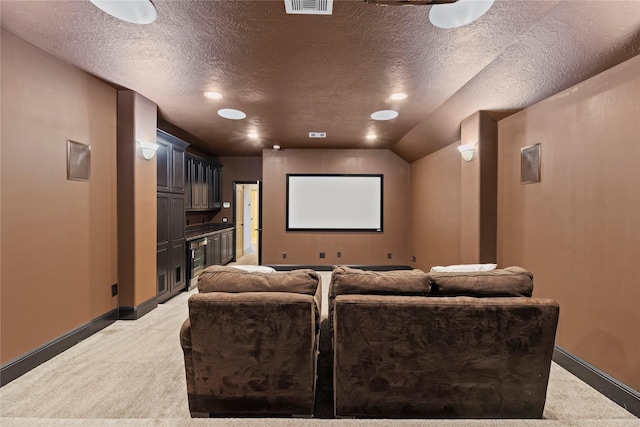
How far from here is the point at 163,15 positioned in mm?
1870

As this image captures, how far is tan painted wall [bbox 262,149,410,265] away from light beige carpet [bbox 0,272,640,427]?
3702mm

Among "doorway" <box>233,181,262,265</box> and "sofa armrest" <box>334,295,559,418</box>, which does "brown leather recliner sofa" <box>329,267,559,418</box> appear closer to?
"sofa armrest" <box>334,295,559,418</box>

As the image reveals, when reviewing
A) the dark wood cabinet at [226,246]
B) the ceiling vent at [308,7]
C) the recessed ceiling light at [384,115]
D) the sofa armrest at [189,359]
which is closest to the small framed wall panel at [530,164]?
the recessed ceiling light at [384,115]

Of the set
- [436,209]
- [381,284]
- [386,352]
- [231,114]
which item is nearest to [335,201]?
[436,209]

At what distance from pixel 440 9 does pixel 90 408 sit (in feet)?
11.1

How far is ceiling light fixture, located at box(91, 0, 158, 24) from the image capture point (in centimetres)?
176

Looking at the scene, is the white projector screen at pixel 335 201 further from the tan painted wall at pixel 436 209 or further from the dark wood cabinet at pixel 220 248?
the dark wood cabinet at pixel 220 248

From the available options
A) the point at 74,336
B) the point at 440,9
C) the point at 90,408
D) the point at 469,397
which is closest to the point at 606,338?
the point at 469,397

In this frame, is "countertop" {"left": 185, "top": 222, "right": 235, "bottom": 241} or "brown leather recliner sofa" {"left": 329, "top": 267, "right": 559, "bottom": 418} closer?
"brown leather recliner sofa" {"left": 329, "top": 267, "right": 559, "bottom": 418}

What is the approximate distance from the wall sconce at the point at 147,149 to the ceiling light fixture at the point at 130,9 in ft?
5.60

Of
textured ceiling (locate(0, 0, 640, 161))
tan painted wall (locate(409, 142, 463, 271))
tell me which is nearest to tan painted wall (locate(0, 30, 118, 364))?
textured ceiling (locate(0, 0, 640, 161))

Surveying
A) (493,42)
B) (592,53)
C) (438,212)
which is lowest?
(438,212)

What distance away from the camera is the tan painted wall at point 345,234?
6246 millimetres

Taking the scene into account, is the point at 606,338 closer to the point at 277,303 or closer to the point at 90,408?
the point at 277,303
